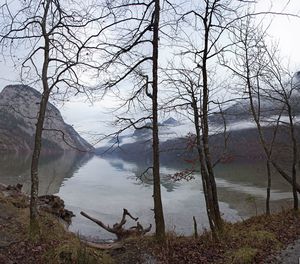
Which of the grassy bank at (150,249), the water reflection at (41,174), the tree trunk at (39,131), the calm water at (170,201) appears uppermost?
the tree trunk at (39,131)

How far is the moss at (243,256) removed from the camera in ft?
32.5

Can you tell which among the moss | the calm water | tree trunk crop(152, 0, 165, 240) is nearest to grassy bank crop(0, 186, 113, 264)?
tree trunk crop(152, 0, 165, 240)

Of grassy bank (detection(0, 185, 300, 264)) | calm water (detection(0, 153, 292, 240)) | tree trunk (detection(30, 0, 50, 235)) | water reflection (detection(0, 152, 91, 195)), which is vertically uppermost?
tree trunk (detection(30, 0, 50, 235))

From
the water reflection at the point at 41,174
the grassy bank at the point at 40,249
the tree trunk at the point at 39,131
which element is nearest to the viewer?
the grassy bank at the point at 40,249

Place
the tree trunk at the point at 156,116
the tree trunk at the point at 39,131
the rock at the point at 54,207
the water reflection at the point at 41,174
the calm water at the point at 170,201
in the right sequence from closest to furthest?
the tree trunk at the point at 156,116
the tree trunk at the point at 39,131
the rock at the point at 54,207
the calm water at the point at 170,201
the water reflection at the point at 41,174

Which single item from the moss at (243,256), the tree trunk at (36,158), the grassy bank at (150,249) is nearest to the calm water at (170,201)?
the tree trunk at (36,158)

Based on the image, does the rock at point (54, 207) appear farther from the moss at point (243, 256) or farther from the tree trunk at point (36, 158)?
the moss at point (243, 256)

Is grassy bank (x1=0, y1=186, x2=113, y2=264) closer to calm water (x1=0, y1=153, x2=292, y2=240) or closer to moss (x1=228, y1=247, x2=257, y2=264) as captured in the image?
moss (x1=228, y1=247, x2=257, y2=264)

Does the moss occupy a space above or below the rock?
above

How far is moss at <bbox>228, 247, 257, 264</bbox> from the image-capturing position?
32.5 ft

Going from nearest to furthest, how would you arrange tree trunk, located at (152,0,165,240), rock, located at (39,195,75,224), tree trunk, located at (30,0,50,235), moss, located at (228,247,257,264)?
moss, located at (228,247,257,264), tree trunk, located at (152,0,165,240), tree trunk, located at (30,0,50,235), rock, located at (39,195,75,224)

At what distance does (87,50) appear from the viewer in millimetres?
12484

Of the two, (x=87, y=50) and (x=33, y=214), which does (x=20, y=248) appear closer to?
(x=33, y=214)

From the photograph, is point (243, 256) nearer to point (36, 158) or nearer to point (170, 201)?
point (36, 158)
